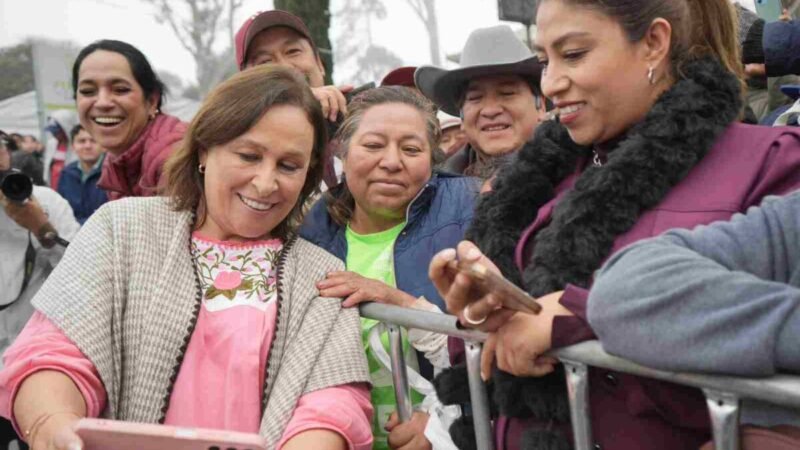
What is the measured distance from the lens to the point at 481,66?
3145mm

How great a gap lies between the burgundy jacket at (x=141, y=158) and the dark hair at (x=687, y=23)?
197 cm

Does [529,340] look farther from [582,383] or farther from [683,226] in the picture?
[683,226]

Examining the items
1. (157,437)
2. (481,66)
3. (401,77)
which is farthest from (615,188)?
(401,77)

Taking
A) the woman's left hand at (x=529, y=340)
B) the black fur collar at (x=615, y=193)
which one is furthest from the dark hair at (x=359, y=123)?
the woman's left hand at (x=529, y=340)

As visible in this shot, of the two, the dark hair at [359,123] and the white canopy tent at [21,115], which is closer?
the dark hair at [359,123]

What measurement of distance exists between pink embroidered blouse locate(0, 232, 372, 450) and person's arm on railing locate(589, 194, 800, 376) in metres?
0.89

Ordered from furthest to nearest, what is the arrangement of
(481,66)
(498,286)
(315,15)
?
(315,15) < (481,66) < (498,286)

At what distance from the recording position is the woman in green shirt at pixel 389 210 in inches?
98.7

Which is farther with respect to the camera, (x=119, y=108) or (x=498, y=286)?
(x=119, y=108)

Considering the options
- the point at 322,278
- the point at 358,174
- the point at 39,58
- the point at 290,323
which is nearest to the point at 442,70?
the point at 358,174

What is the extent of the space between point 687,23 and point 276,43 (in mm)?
2144

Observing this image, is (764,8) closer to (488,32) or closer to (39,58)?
(488,32)

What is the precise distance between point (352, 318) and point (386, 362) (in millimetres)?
205

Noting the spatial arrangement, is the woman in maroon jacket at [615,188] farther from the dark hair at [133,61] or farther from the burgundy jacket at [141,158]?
the dark hair at [133,61]
